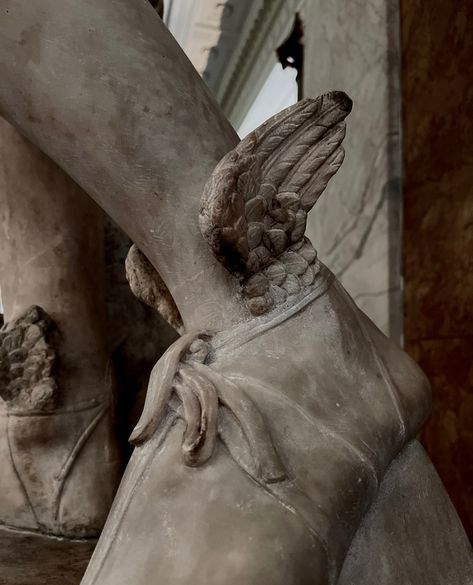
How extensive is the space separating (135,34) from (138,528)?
375mm

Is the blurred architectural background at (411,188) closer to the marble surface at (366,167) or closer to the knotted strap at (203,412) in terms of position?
the marble surface at (366,167)

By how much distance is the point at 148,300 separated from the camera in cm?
71

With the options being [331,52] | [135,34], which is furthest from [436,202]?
[135,34]

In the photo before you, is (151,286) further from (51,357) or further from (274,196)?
(51,357)

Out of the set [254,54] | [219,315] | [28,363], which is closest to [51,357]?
[28,363]

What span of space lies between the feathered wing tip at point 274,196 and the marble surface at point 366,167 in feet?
3.04

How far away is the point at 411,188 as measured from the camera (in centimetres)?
153

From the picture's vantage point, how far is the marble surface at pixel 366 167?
62.1 inches

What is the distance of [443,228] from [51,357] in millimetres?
764

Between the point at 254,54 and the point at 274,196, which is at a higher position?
the point at 254,54

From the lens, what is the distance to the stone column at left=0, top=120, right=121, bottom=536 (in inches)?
37.1

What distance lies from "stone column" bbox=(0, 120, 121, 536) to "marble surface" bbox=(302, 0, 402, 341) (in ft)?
2.38

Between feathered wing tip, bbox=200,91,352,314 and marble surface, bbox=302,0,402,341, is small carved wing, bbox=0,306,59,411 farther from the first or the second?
marble surface, bbox=302,0,402,341

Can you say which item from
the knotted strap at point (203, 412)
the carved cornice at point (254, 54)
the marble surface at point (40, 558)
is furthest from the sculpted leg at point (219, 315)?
the carved cornice at point (254, 54)
